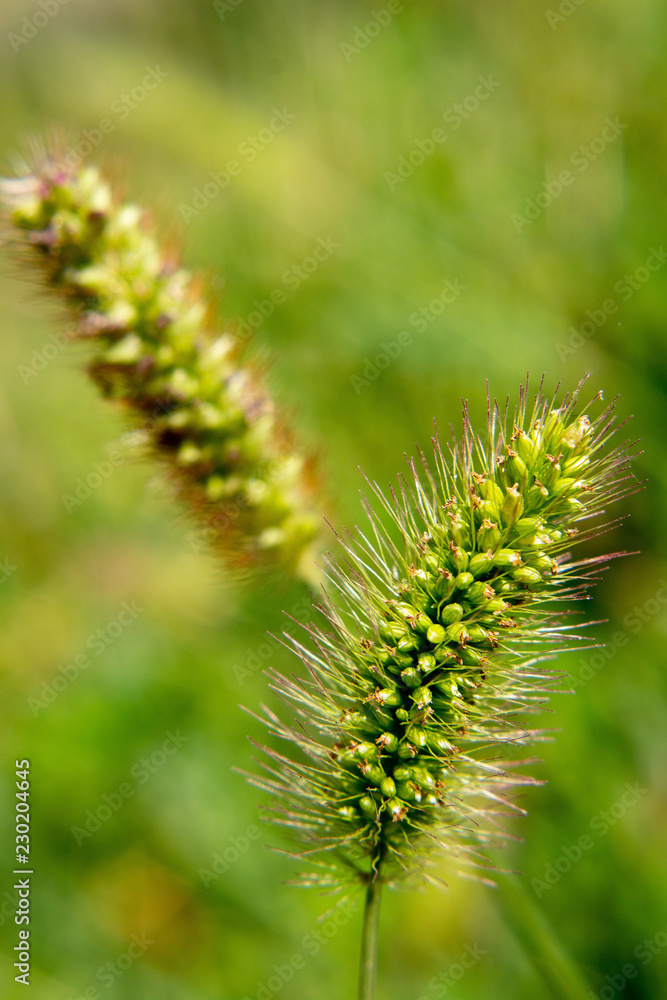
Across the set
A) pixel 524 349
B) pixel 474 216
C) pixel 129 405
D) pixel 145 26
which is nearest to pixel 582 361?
pixel 524 349

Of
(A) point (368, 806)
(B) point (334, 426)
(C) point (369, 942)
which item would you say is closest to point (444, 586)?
(A) point (368, 806)

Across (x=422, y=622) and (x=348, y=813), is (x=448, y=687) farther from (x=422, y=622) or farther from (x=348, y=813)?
(x=348, y=813)

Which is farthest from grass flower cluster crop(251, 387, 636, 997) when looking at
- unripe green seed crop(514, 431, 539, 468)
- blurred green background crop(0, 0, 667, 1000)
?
blurred green background crop(0, 0, 667, 1000)

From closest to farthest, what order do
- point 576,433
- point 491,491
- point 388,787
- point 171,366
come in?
1. point 576,433
2. point 491,491
3. point 388,787
4. point 171,366

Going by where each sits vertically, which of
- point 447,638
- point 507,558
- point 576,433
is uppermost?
point 576,433

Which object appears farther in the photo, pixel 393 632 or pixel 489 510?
pixel 393 632

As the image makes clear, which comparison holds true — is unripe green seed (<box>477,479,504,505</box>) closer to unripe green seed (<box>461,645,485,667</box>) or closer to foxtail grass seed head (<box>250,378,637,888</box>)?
foxtail grass seed head (<box>250,378,637,888</box>)
